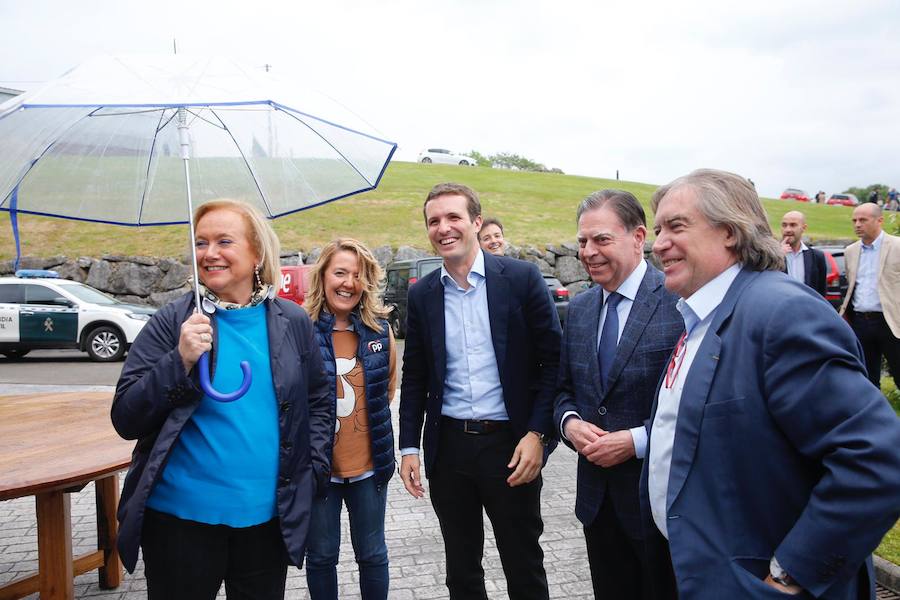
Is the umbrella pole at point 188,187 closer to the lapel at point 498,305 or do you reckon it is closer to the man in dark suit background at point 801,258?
the lapel at point 498,305

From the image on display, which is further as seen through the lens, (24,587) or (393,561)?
(393,561)

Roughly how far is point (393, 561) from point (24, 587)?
1.97 meters

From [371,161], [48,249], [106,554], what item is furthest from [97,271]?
[371,161]

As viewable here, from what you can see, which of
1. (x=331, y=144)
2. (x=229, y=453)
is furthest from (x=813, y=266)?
(x=229, y=453)

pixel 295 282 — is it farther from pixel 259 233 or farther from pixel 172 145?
pixel 259 233

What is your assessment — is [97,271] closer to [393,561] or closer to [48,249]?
[48,249]

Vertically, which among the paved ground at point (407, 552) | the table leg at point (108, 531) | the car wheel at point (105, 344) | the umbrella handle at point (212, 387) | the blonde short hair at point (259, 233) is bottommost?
the car wheel at point (105, 344)

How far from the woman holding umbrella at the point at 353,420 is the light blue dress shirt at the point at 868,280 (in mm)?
5580

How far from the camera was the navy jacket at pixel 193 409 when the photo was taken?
81.7 inches

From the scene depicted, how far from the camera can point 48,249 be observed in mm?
20781

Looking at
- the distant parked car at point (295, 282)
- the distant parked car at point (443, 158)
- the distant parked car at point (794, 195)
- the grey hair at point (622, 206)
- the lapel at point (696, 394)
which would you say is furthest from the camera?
the distant parked car at point (443, 158)

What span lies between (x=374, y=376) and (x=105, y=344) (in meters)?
12.1

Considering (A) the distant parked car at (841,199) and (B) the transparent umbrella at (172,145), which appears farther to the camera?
(A) the distant parked car at (841,199)

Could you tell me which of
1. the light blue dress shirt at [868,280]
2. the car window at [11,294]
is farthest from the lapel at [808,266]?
the car window at [11,294]
